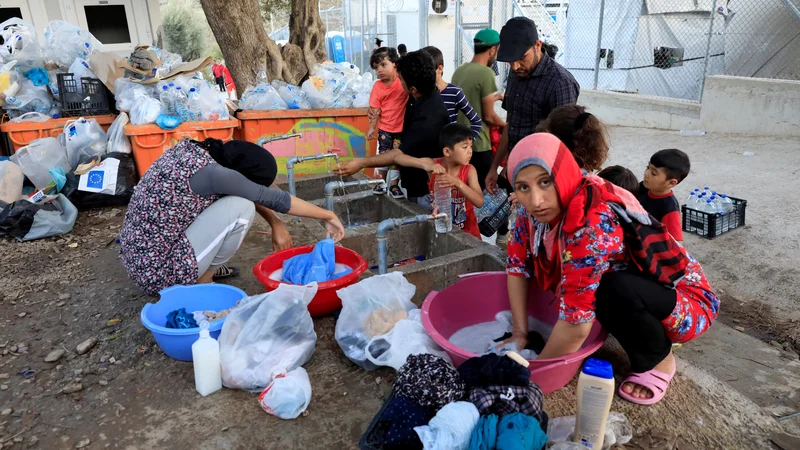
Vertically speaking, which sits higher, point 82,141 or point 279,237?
point 82,141

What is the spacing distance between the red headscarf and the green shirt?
90.1 inches

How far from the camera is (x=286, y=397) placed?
210 cm

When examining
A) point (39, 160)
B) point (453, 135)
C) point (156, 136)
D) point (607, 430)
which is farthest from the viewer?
point (156, 136)

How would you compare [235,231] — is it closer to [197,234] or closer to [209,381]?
[197,234]

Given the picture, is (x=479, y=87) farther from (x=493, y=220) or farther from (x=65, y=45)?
(x=65, y=45)

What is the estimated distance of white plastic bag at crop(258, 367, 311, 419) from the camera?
2.10 m

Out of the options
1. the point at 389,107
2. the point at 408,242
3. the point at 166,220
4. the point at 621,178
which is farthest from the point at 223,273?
the point at 621,178

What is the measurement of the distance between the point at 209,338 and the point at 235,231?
0.89 meters

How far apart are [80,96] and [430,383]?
17.6 feet

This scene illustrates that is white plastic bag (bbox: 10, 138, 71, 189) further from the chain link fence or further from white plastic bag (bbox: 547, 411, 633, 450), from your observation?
Answer: the chain link fence

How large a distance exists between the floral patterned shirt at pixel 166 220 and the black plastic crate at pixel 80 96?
3.35 m

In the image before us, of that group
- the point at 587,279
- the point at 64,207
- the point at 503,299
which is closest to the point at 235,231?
the point at 503,299

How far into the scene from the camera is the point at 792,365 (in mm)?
2689

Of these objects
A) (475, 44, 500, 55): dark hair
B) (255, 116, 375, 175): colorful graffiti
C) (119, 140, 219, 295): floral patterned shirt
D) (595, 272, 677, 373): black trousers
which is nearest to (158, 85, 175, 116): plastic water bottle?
(255, 116, 375, 175): colorful graffiti
